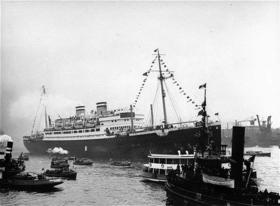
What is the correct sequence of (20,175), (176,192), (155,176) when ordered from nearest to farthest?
(176,192) < (20,175) < (155,176)

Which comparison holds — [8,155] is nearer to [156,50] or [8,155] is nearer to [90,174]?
[90,174]

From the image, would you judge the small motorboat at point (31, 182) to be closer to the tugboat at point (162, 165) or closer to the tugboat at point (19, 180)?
the tugboat at point (19, 180)

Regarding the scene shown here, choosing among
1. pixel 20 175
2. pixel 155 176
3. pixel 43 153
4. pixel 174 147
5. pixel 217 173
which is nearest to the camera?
pixel 217 173

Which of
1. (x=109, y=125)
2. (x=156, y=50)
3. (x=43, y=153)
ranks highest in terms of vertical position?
(x=156, y=50)

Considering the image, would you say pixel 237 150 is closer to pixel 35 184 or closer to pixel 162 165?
pixel 162 165

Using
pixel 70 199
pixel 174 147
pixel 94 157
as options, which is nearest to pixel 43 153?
pixel 94 157

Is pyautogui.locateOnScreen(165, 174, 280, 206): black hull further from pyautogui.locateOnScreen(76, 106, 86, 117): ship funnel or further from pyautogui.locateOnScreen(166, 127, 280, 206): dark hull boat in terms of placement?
pyautogui.locateOnScreen(76, 106, 86, 117): ship funnel

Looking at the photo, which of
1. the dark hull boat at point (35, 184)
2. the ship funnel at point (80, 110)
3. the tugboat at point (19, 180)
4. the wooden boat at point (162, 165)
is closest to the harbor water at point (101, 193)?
the dark hull boat at point (35, 184)
